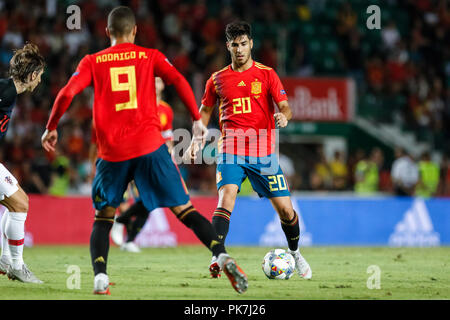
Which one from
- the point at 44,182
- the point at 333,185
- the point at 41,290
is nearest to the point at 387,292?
the point at 41,290

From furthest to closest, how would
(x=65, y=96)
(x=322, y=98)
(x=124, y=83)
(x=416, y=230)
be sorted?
(x=322, y=98), (x=416, y=230), (x=124, y=83), (x=65, y=96)

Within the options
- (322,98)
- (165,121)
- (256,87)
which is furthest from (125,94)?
(322,98)

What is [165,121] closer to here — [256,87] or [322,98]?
[256,87]

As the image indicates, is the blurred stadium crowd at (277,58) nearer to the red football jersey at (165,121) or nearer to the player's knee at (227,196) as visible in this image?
the red football jersey at (165,121)

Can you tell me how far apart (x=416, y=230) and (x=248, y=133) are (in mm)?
8872

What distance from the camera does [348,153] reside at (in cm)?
2178

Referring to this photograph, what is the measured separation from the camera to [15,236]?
760cm

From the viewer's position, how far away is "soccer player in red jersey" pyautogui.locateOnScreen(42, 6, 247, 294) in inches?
253

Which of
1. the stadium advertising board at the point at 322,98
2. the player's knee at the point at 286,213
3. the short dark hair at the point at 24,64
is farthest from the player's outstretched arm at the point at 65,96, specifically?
the stadium advertising board at the point at 322,98

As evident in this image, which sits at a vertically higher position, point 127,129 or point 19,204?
point 127,129

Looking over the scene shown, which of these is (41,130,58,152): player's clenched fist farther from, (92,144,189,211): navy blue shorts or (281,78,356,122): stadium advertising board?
(281,78,356,122): stadium advertising board

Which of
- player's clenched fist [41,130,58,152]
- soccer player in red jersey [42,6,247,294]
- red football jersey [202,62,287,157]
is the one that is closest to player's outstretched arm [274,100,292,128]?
red football jersey [202,62,287,157]

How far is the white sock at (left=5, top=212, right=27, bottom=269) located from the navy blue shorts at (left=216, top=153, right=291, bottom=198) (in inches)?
81.1

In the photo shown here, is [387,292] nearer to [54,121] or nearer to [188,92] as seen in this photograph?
[188,92]
